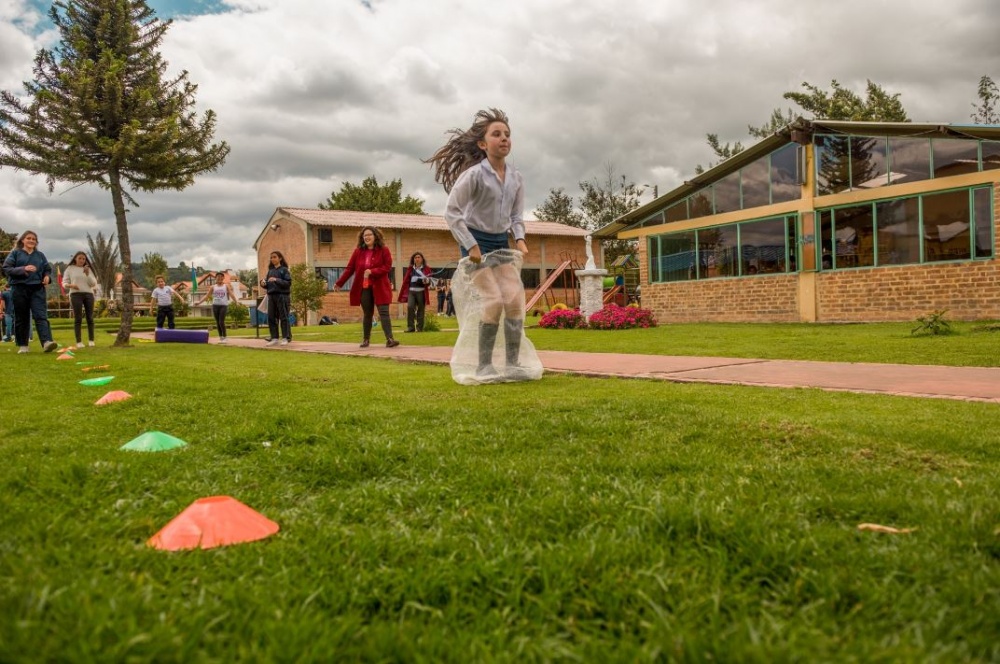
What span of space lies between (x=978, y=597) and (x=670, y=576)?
604 millimetres

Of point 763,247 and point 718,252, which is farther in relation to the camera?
point 718,252

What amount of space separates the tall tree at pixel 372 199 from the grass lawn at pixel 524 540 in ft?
174

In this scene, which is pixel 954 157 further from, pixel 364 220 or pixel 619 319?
pixel 364 220

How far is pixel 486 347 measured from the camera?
5.34m

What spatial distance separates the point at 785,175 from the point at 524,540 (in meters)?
18.5

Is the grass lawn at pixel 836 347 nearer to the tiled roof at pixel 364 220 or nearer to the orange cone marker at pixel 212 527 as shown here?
the orange cone marker at pixel 212 527

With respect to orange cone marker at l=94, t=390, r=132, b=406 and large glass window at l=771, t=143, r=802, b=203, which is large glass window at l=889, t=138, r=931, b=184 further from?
orange cone marker at l=94, t=390, r=132, b=406

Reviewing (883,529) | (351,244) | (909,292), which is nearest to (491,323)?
(883,529)

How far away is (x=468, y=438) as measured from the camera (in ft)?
9.96

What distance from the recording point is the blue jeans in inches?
416

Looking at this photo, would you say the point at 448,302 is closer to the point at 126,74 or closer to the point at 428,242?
the point at 428,242

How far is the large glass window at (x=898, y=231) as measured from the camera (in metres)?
15.8

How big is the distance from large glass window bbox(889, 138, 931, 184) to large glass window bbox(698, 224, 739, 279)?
176 inches

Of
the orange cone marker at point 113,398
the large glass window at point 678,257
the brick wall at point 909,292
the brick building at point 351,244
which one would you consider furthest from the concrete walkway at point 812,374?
the brick building at point 351,244
